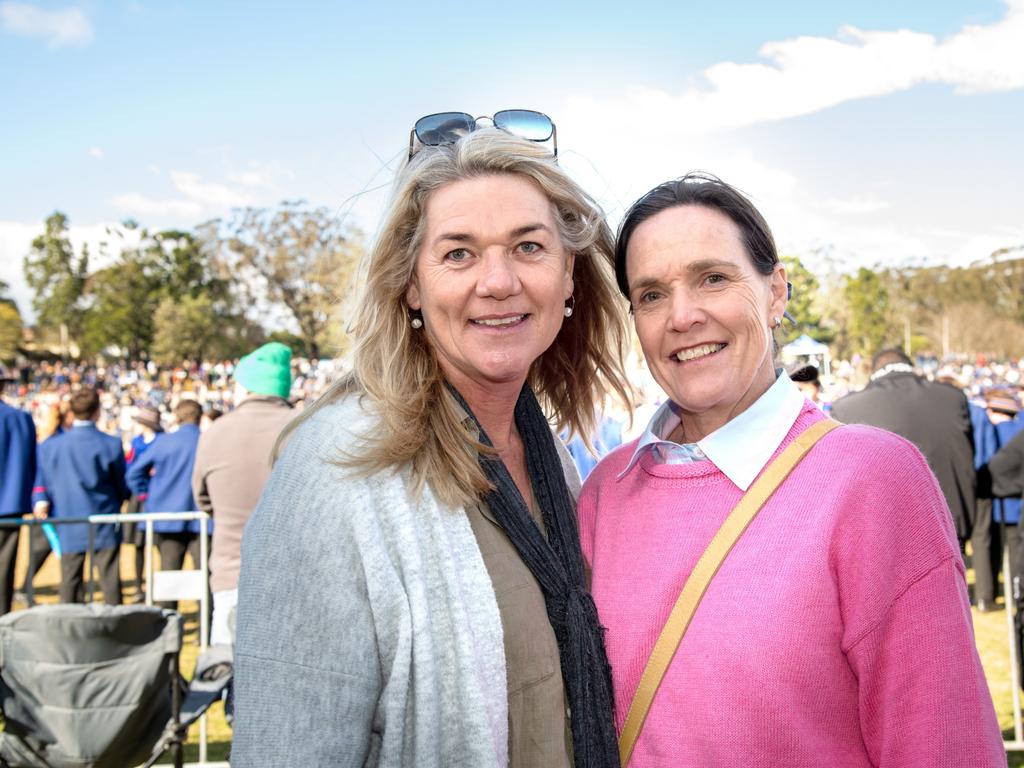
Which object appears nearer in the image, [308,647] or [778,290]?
[308,647]

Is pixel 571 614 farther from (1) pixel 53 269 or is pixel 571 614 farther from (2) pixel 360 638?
(1) pixel 53 269

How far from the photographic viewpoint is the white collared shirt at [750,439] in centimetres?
168

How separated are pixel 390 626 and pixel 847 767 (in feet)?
2.81

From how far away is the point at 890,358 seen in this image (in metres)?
7.03

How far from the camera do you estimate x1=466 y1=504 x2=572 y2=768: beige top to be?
163 centimetres

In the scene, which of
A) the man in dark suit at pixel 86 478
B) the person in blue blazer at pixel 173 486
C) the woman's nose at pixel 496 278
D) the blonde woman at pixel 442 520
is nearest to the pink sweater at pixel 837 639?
the blonde woman at pixel 442 520

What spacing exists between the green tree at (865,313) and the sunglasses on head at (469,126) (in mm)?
58478

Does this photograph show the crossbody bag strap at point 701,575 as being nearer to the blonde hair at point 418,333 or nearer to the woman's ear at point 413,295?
the blonde hair at point 418,333

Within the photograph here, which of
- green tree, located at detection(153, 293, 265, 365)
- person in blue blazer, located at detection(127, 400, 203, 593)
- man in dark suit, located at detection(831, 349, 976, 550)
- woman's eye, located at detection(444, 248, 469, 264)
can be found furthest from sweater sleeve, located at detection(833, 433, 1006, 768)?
green tree, located at detection(153, 293, 265, 365)

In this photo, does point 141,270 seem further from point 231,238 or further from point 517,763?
point 517,763

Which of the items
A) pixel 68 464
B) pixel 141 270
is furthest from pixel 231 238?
pixel 68 464

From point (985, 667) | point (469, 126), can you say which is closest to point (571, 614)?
point (469, 126)

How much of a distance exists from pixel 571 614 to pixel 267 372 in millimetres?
4280

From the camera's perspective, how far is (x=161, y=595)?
16.9ft
